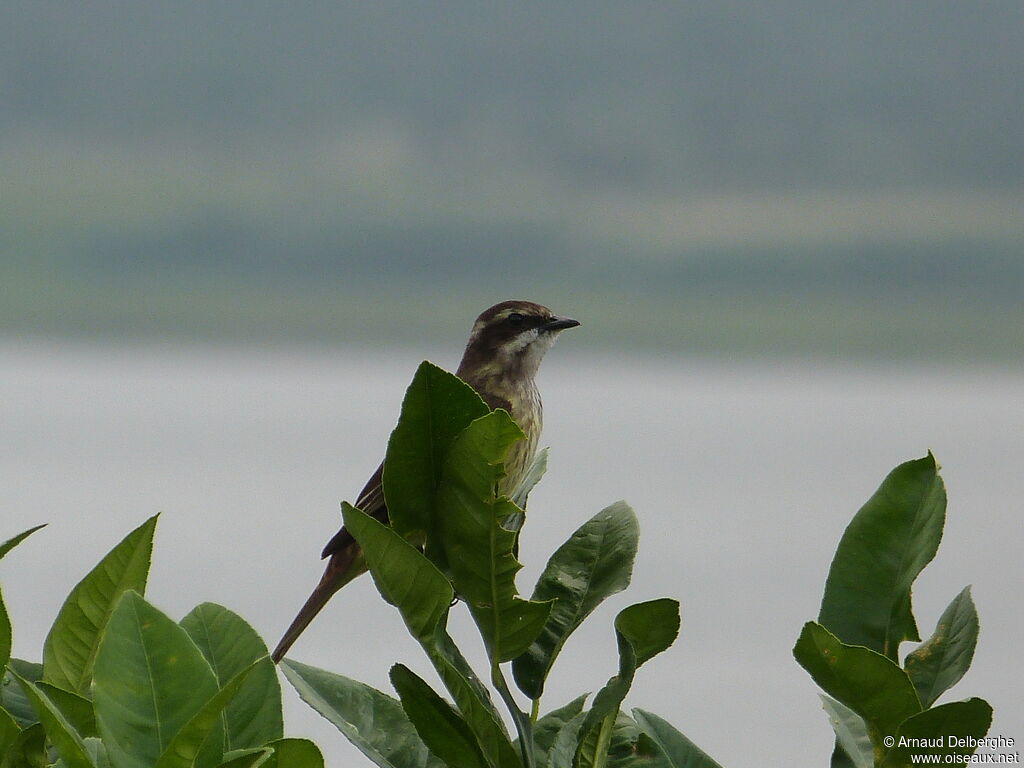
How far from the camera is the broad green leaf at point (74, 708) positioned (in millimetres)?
473

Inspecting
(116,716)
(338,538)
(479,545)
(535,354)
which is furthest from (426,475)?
(535,354)

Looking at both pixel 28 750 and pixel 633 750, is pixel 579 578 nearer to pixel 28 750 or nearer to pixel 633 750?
pixel 633 750

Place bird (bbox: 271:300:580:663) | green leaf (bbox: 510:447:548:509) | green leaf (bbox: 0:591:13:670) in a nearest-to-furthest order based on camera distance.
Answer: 1. green leaf (bbox: 0:591:13:670)
2. green leaf (bbox: 510:447:548:509)
3. bird (bbox: 271:300:580:663)

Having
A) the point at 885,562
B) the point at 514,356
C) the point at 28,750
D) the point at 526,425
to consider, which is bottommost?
the point at 28,750

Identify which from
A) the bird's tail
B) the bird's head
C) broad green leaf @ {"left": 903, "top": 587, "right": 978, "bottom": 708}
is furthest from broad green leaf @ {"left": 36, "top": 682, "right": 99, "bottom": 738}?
the bird's head

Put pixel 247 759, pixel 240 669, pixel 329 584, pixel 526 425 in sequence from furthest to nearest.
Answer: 1. pixel 526 425
2. pixel 329 584
3. pixel 240 669
4. pixel 247 759

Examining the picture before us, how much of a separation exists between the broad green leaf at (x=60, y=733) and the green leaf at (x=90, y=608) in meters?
0.12

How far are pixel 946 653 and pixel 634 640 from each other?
0.48 feet

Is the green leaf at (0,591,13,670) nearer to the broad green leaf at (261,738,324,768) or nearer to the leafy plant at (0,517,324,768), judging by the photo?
the leafy plant at (0,517,324,768)

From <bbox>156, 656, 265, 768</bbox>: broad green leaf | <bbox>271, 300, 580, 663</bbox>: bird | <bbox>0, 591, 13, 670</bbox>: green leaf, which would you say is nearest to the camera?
<bbox>156, 656, 265, 768</bbox>: broad green leaf

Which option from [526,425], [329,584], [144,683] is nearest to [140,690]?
[144,683]

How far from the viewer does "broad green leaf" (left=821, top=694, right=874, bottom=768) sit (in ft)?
1.53

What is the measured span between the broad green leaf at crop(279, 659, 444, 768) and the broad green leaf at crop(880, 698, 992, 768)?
0.63 feet

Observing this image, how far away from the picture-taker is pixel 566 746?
467 mm
